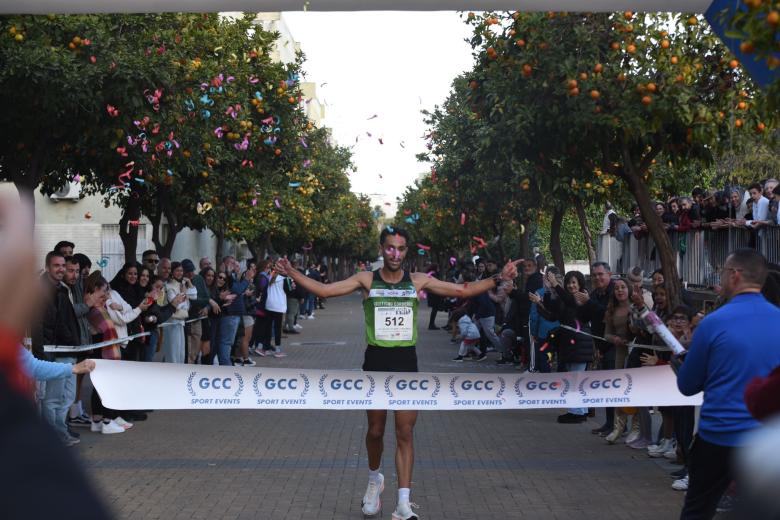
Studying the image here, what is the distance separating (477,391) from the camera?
9.63 metres

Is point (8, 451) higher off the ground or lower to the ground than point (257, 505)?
higher

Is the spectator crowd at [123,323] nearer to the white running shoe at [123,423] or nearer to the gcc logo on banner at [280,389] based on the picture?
the white running shoe at [123,423]

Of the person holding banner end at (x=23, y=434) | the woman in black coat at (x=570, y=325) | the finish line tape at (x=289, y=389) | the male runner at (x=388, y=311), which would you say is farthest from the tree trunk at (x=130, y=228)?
the person holding banner end at (x=23, y=434)

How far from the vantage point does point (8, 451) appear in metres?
1.50

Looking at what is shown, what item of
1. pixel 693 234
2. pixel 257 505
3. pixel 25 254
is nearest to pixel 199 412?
pixel 257 505

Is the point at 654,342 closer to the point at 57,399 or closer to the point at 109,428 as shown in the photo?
the point at 57,399

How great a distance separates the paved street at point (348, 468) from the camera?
889cm

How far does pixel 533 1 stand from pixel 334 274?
97201mm

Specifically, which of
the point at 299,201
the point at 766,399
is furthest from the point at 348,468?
the point at 299,201

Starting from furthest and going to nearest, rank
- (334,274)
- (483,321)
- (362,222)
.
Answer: (334,274)
(362,222)
(483,321)

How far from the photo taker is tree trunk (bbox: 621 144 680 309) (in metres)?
12.0

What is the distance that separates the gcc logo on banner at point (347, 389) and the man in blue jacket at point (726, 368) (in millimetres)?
3452

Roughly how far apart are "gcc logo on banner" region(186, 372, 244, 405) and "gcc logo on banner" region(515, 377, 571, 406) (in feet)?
7.41

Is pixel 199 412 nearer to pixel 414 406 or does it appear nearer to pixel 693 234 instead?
pixel 414 406
